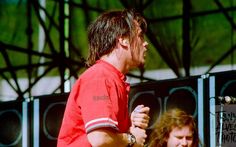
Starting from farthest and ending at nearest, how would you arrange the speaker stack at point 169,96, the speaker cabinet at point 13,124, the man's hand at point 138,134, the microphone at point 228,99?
the speaker cabinet at point 13,124, the speaker stack at point 169,96, the microphone at point 228,99, the man's hand at point 138,134

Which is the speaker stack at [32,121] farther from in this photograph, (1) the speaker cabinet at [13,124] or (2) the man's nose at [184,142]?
(2) the man's nose at [184,142]

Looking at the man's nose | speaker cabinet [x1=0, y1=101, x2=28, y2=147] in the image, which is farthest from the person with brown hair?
speaker cabinet [x1=0, y1=101, x2=28, y2=147]

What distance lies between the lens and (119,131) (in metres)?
2.43

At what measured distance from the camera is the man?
239cm

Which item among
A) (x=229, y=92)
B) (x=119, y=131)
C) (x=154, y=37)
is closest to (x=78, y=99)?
(x=119, y=131)

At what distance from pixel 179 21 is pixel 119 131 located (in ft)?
18.6

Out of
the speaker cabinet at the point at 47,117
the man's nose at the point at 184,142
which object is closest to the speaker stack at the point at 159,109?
the speaker cabinet at the point at 47,117

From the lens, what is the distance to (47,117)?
5.77 m

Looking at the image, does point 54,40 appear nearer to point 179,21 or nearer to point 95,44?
point 179,21

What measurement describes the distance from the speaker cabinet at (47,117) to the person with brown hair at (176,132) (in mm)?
1141

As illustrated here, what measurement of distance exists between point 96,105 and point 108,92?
0.06 meters

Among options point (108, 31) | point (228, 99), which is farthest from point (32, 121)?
point (108, 31)

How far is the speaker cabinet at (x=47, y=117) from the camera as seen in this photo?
5.67 metres

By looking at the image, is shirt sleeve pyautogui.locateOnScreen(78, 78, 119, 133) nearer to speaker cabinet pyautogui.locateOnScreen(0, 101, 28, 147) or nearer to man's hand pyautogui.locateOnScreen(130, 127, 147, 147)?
man's hand pyautogui.locateOnScreen(130, 127, 147, 147)
